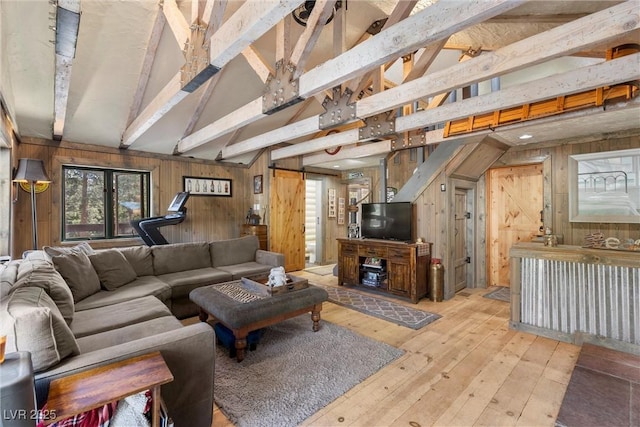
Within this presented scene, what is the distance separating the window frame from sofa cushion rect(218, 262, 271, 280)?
2078 mm

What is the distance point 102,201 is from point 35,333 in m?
4.25

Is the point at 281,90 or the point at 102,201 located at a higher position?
the point at 281,90

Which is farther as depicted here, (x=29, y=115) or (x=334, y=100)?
(x=29, y=115)

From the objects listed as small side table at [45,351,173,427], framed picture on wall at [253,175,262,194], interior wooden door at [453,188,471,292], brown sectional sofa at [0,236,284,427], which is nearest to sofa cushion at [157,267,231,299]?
brown sectional sofa at [0,236,284,427]

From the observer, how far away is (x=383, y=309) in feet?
12.8

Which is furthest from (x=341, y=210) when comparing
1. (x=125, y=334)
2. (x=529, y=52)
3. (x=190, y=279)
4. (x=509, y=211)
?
(x=125, y=334)

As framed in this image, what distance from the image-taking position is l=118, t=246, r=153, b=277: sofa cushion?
373 cm

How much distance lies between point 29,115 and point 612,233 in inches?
295

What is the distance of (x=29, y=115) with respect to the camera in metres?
3.63

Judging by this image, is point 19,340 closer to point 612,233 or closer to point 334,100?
point 334,100

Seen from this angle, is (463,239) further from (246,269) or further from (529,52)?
(246,269)

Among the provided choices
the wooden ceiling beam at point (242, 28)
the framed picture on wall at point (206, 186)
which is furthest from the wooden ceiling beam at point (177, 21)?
the framed picture on wall at point (206, 186)

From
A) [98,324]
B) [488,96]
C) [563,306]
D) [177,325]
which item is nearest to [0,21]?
[98,324]

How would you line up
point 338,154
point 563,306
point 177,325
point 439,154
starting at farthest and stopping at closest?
point 338,154 < point 439,154 < point 563,306 < point 177,325
